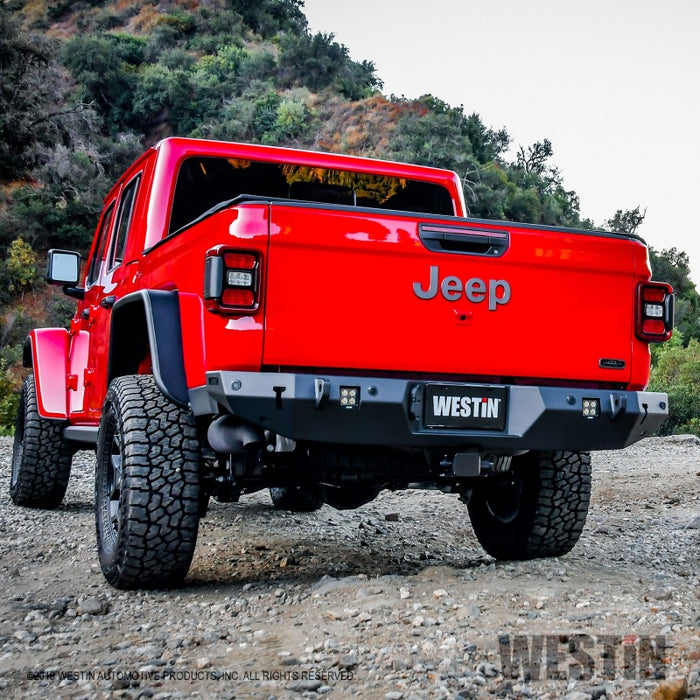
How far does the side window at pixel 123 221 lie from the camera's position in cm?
543

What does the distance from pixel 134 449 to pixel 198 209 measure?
1.72 metres

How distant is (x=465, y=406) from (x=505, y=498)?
1.43 metres

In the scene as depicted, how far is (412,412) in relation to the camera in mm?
3795

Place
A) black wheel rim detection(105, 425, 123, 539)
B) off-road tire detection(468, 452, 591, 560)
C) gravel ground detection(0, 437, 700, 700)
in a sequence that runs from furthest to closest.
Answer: off-road tire detection(468, 452, 591, 560) < black wheel rim detection(105, 425, 123, 539) < gravel ground detection(0, 437, 700, 700)

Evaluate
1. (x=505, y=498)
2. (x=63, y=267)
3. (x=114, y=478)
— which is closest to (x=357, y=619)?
(x=114, y=478)

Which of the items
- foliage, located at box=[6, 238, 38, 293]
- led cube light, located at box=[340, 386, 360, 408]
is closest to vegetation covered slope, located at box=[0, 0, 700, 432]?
foliage, located at box=[6, 238, 38, 293]

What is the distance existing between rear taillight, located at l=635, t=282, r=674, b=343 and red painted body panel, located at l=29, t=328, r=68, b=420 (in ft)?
13.0

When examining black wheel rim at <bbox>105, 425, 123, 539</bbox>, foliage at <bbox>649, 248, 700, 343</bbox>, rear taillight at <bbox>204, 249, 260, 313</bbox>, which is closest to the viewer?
rear taillight at <bbox>204, 249, 260, 313</bbox>

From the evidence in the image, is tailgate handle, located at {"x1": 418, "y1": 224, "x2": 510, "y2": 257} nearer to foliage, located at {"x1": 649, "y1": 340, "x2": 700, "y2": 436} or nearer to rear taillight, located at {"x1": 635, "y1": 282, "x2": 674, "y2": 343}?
rear taillight, located at {"x1": 635, "y1": 282, "x2": 674, "y2": 343}

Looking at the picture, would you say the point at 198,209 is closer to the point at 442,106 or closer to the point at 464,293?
the point at 464,293

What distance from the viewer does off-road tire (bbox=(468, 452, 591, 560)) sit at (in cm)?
474

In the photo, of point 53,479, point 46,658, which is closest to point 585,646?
point 46,658

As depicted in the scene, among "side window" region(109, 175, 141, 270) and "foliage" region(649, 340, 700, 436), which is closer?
"side window" region(109, 175, 141, 270)

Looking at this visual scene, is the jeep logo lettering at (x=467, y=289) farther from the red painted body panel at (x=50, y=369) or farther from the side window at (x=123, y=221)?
the red painted body panel at (x=50, y=369)
